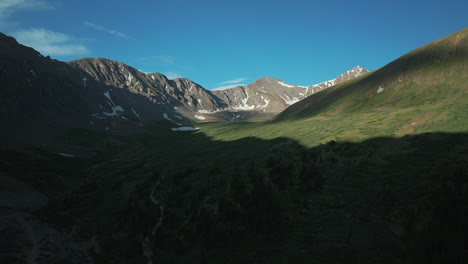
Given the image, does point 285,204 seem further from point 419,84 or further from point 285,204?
point 419,84

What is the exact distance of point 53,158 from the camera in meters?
96.5

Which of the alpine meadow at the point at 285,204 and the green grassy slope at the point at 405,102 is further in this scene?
the green grassy slope at the point at 405,102

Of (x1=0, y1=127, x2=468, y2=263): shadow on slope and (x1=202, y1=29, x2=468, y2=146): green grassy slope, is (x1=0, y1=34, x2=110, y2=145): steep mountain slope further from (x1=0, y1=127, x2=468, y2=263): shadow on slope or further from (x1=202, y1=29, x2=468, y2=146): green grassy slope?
(x1=202, y1=29, x2=468, y2=146): green grassy slope

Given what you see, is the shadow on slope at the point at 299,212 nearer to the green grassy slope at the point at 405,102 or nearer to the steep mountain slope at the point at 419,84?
the green grassy slope at the point at 405,102

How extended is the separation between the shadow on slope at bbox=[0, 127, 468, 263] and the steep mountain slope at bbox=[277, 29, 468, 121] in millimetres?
29622

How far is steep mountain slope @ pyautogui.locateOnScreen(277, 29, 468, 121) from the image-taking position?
6850 centimetres

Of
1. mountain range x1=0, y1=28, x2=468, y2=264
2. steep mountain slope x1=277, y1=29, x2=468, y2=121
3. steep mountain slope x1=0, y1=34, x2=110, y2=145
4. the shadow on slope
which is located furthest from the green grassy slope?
steep mountain slope x1=0, y1=34, x2=110, y2=145

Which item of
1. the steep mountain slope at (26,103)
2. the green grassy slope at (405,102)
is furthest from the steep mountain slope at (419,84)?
the steep mountain slope at (26,103)

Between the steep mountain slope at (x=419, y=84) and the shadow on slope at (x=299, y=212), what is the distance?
29.6 m

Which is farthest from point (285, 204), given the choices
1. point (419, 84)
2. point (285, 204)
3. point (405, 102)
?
point (419, 84)

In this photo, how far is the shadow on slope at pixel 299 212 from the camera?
22.1 metres

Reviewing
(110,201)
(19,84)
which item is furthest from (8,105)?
(110,201)

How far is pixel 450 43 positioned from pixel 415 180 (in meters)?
95.0

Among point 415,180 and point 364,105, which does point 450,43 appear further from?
point 415,180
